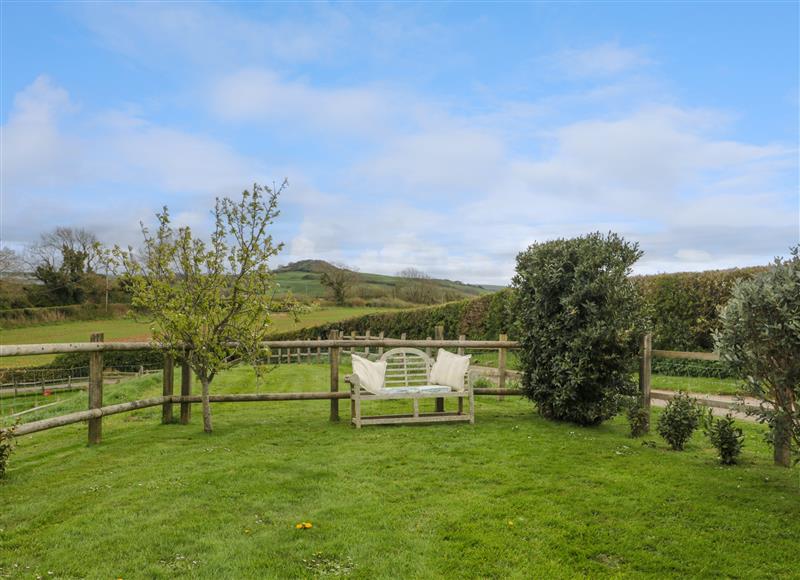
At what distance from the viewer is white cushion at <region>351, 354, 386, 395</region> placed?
25.9 ft

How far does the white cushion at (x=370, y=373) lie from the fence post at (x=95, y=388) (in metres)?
3.28

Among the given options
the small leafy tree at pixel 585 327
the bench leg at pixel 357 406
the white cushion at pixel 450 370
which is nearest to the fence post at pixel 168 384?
the bench leg at pixel 357 406

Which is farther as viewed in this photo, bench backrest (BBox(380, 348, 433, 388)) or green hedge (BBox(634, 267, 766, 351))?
green hedge (BBox(634, 267, 766, 351))

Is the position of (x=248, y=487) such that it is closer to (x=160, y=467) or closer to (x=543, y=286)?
(x=160, y=467)

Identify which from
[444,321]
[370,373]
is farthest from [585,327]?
[444,321]

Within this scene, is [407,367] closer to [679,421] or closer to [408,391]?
[408,391]

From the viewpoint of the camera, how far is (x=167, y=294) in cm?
728

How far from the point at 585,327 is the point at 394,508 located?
4508mm

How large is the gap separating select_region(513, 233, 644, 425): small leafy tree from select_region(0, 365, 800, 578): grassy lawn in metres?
0.81

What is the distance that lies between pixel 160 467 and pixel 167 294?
2.44m

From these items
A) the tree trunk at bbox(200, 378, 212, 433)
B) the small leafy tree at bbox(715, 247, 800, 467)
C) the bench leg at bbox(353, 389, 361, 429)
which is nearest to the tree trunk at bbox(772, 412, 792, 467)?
the small leafy tree at bbox(715, 247, 800, 467)

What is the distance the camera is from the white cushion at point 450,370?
823cm

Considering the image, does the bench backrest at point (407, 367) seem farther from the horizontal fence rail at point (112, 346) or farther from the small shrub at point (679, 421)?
the small shrub at point (679, 421)

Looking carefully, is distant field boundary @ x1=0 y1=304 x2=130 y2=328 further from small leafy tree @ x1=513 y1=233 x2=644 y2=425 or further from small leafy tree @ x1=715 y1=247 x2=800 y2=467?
small leafy tree @ x1=715 y1=247 x2=800 y2=467
